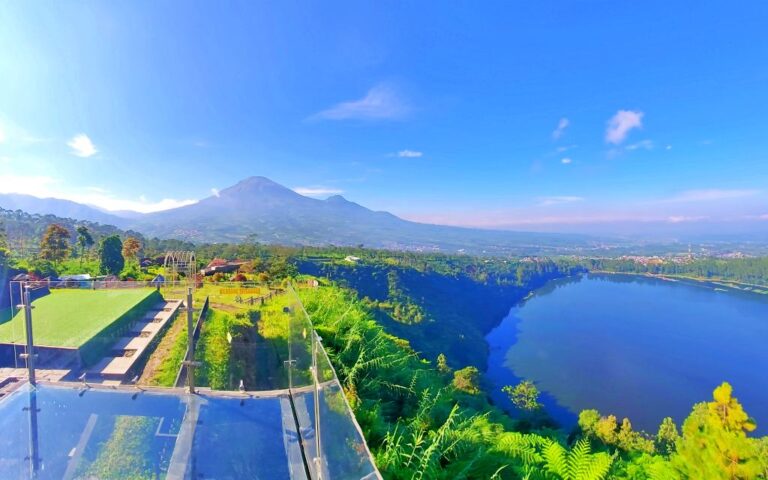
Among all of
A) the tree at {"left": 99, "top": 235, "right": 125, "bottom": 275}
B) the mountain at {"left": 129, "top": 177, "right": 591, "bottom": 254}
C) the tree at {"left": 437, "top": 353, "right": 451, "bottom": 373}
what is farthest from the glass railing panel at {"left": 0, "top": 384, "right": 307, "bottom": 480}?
the mountain at {"left": 129, "top": 177, "right": 591, "bottom": 254}

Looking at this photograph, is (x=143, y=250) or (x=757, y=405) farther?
(x=757, y=405)

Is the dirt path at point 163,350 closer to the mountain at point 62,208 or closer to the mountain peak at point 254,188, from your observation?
the mountain at point 62,208

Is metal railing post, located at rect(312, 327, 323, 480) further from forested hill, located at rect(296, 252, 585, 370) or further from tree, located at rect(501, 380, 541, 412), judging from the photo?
tree, located at rect(501, 380, 541, 412)

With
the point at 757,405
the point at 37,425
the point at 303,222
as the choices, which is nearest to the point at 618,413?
the point at 757,405

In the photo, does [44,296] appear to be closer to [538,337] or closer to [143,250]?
[143,250]

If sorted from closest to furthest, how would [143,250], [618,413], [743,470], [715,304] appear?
[743,470], [143,250], [618,413], [715,304]

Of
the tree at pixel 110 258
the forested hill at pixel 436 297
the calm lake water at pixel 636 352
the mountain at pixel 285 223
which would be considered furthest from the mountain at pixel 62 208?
the calm lake water at pixel 636 352

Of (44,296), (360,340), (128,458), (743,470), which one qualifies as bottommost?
(743,470)

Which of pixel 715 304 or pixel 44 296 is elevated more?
pixel 44 296
